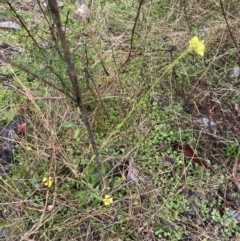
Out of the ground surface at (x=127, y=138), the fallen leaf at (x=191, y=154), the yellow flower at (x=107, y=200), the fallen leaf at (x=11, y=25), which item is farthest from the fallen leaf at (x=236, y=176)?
the fallen leaf at (x=11, y=25)

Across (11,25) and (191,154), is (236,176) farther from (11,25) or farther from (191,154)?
(11,25)

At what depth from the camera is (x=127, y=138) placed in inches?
71.9

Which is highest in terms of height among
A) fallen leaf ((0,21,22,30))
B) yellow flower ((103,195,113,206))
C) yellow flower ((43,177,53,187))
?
fallen leaf ((0,21,22,30))

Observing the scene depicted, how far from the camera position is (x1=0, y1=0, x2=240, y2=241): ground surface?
1.60 meters

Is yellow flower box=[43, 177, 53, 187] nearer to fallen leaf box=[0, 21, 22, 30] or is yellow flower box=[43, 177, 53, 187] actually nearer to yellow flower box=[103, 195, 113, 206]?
yellow flower box=[103, 195, 113, 206]

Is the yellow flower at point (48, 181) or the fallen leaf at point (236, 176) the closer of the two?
the yellow flower at point (48, 181)

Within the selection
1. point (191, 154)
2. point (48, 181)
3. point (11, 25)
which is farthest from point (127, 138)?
point (11, 25)

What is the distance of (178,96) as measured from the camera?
1999 mm

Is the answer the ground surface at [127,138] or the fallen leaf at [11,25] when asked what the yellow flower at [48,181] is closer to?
the ground surface at [127,138]

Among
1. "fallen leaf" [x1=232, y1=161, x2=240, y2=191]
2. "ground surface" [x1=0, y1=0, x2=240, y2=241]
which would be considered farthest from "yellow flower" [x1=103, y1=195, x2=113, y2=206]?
"fallen leaf" [x1=232, y1=161, x2=240, y2=191]

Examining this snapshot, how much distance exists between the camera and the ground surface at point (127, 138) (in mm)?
1596

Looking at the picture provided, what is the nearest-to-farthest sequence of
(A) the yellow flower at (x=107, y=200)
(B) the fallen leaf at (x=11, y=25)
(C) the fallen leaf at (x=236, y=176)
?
(A) the yellow flower at (x=107, y=200)
(C) the fallen leaf at (x=236, y=176)
(B) the fallen leaf at (x=11, y=25)

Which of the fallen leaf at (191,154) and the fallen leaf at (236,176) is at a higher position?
the fallen leaf at (191,154)

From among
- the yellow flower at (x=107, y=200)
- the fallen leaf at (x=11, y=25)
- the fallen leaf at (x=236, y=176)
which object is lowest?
the fallen leaf at (x=236, y=176)
